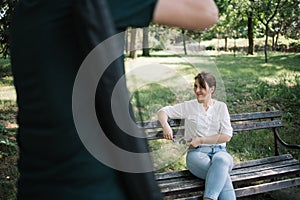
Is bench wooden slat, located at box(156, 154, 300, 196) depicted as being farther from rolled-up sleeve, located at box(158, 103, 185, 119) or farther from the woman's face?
the woman's face

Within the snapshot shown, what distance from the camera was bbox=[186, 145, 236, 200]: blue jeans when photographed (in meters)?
3.37

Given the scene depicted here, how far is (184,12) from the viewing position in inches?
30.8

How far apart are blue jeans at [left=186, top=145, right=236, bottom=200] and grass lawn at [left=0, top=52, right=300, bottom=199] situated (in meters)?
0.32

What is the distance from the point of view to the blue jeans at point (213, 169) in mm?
3365

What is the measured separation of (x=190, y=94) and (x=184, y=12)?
1443 millimetres

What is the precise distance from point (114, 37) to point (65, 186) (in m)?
0.29

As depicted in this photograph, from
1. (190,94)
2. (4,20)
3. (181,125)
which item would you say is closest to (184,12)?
(190,94)

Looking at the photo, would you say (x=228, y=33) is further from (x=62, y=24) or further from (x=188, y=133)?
(x=62, y=24)

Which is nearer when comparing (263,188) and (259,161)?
(263,188)

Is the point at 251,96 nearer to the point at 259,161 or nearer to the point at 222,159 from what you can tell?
the point at 259,161

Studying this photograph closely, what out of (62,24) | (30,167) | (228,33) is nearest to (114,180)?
(30,167)

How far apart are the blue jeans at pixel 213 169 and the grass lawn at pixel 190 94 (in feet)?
1.04

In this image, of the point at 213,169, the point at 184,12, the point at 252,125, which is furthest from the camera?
the point at 252,125

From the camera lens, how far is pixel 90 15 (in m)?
0.72
